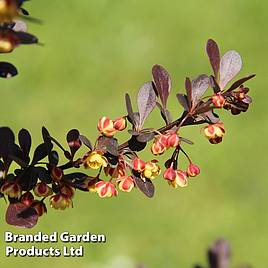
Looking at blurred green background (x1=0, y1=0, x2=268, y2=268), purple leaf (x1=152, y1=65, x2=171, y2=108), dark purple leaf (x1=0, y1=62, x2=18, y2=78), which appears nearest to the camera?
dark purple leaf (x1=0, y1=62, x2=18, y2=78)

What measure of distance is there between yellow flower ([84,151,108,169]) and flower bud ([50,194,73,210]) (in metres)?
0.06

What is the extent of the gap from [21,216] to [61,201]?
0.06m

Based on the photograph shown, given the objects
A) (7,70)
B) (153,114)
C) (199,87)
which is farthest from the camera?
(153,114)

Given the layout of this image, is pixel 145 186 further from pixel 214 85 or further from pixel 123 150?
pixel 214 85

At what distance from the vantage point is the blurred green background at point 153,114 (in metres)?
3.54

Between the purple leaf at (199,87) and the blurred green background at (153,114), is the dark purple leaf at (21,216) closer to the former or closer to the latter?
the purple leaf at (199,87)

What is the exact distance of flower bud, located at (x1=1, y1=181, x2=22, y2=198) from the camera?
44.3 inches

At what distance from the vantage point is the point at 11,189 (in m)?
1.13

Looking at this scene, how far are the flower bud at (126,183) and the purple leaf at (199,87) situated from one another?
14 cm

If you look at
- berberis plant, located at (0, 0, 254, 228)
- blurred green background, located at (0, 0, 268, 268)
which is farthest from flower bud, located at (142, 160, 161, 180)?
blurred green background, located at (0, 0, 268, 268)

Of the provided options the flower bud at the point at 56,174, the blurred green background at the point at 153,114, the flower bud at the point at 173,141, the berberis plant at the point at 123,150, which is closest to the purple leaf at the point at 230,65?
the berberis plant at the point at 123,150

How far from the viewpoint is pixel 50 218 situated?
11.6ft

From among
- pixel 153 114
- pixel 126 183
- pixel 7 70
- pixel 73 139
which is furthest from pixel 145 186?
pixel 153 114

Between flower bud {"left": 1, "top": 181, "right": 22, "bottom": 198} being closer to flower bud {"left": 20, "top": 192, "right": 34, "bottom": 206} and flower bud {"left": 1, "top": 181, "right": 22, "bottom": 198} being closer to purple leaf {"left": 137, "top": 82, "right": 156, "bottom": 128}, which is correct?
flower bud {"left": 20, "top": 192, "right": 34, "bottom": 206}
